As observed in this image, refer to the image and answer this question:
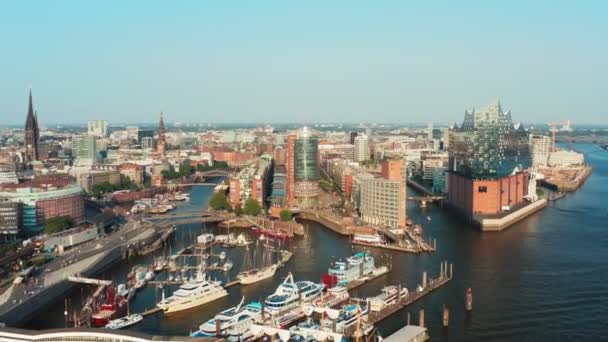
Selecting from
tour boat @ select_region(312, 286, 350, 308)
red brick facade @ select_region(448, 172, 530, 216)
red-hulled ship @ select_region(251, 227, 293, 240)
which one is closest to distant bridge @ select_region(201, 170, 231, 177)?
red brick facade @ select_region(448, 172, 530, 216)

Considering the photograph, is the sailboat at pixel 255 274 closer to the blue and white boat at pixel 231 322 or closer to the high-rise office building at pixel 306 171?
the blue and white boat at pixel 231 322

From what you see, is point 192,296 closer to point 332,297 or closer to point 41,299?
point 332,297

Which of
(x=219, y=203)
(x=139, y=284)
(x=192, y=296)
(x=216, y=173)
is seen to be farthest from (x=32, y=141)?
(x=192, y=296)

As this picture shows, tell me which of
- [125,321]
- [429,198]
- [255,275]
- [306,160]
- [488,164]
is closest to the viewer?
[125,321]

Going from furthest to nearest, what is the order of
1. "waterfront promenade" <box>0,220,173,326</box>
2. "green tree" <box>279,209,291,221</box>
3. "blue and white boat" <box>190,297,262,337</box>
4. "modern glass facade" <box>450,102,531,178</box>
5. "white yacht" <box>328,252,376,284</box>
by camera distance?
"modern glass facade" <box>450,102,531,178</box>
"green tree" <box>279,209,291,221</box>
"white yacht" <box>328,252,376,284</box>
"waterfront promenade" <box>0,220,173,326</box>
"blue and white boat" <box>190,297,262,337</box>

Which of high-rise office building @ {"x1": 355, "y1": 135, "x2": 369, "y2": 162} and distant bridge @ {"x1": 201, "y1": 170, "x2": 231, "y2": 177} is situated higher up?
high-rise office building @ {"x1": 355, "y1": 135, "x2": 369, "y2": 162}

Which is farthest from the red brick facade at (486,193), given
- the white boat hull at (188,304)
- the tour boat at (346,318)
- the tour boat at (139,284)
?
the tour boat at (139,284)

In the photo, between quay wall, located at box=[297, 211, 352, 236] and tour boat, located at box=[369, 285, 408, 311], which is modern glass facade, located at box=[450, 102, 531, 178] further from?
tour boat, located at box=[369, 285, 408, 311]

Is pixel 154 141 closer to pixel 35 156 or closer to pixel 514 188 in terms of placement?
pixel 35 156
